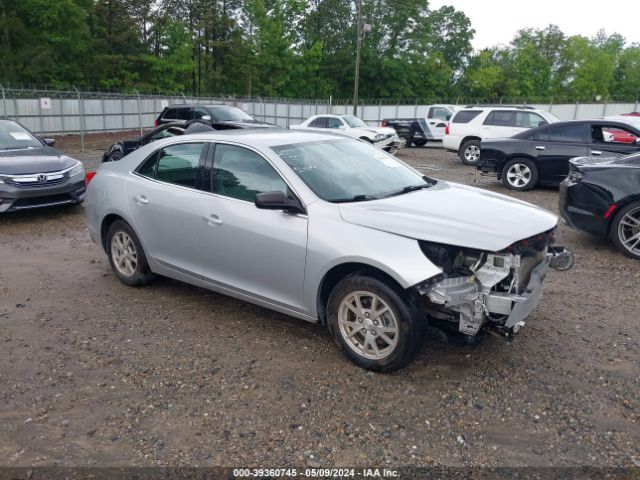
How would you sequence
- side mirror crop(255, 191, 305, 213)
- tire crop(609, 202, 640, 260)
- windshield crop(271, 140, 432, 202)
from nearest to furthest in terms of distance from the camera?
side mirror crop(255, 191, 305, 213), windshield crop(271, 140, 432, 202), tire crop(609, 202, 640, 260)

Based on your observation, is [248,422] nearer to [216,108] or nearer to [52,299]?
[52,299]

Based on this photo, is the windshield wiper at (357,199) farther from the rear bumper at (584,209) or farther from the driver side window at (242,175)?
the rear bumper at (584,209)

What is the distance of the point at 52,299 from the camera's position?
17.4 feet

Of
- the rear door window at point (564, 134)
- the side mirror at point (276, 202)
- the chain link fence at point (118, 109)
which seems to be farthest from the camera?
the chain link fence at point (118, 109)

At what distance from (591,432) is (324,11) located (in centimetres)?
6777

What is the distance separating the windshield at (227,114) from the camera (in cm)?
1636

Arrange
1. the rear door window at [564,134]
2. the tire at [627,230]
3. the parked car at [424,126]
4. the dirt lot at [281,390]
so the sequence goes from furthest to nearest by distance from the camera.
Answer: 1. the parked car at [424,126]
2. the rear door window at [564,134]
3. the tire at [627,230]
4. the dirt lot at [281,390]

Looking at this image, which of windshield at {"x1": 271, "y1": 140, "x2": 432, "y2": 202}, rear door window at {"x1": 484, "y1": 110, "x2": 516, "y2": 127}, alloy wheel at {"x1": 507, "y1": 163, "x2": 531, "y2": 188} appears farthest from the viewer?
rear door window at {"x1": 484, "y1": 110, "x2": 516, "y2": 127}

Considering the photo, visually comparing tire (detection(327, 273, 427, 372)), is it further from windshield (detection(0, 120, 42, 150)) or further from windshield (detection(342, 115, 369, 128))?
windshield (detection(342, 115, 369, 128))

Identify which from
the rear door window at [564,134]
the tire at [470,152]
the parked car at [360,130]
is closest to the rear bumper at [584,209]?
the rear door window at [564,134]

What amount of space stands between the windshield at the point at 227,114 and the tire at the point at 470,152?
6.45 m

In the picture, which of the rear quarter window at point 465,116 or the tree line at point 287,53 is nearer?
the rear quarter window at point 465,116

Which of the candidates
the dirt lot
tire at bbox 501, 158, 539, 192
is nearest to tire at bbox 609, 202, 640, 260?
the dirt lot

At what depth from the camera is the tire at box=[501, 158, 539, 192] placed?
1149 centimetres
